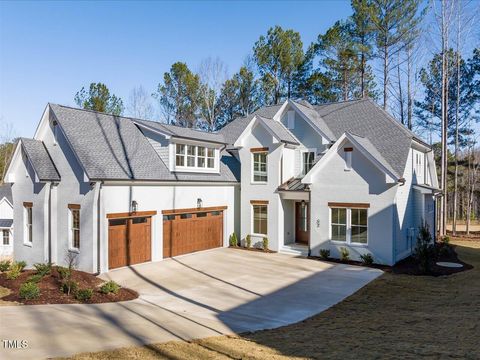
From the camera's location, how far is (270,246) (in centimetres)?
1950

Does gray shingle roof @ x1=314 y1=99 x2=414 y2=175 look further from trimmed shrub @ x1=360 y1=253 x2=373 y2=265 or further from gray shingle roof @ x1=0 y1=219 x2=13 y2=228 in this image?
gray shingle roof @ x1=0 y1=219 x2=13 y2=228

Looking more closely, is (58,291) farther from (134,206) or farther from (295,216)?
(295,216)

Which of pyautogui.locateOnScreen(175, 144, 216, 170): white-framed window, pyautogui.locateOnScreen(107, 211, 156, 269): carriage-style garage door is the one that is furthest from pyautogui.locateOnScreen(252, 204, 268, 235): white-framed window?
pyautogui.locateOnScreen(107, 211, 156, 269): carriage-style garage door

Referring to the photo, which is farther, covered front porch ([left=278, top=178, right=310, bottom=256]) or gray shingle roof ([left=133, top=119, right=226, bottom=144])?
covered front porch ([left=278, top=178, right=310, bottom=256])

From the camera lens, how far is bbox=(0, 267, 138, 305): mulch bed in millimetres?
10538

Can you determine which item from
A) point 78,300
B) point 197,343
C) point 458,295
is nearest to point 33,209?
point 78,300

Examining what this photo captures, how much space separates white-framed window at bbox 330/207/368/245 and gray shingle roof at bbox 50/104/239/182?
6.78 meters

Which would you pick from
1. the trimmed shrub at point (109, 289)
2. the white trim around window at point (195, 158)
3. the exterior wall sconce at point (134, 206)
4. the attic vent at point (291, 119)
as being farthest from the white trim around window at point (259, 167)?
the trimmed shrub at point (109, 289)

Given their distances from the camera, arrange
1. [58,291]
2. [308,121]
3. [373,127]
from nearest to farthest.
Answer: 1. [58,291]
2. [373,127]
3. [308,121]

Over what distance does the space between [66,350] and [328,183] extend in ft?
44.8

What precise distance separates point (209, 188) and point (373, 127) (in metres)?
9.63

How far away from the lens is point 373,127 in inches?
774

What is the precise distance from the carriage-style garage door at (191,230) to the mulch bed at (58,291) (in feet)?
14.0

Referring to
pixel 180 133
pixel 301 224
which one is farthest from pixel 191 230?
pixel 301 224
